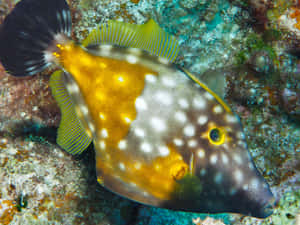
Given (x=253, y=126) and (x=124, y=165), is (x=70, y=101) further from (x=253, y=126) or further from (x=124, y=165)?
(x=253, y=126)

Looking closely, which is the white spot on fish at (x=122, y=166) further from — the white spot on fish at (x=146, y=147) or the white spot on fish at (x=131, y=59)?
the white spot on fish at (x=131, y=59)

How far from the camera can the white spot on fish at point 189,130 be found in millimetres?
1551

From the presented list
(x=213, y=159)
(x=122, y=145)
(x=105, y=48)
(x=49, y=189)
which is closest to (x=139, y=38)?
(x=105, y=48)

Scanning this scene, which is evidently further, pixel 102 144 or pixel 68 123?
pixel 68 123

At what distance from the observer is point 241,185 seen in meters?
1.49

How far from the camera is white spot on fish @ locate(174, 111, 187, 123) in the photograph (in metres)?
1.56

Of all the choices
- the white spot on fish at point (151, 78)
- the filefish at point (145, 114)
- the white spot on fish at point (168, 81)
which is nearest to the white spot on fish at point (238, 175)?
the filefish at point (145, 114)

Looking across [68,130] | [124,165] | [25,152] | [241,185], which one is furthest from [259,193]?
[25,152]

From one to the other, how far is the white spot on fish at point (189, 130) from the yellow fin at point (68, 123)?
0.82m

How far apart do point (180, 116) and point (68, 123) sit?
3.25 ft

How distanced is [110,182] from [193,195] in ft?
2.14

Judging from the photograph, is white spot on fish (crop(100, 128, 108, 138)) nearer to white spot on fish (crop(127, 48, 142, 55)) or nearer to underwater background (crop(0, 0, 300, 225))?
white spot on fish (crop(127, 48, 142, 55))

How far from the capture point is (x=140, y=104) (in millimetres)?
1589

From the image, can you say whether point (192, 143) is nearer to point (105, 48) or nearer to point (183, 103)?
point (183, 103)
